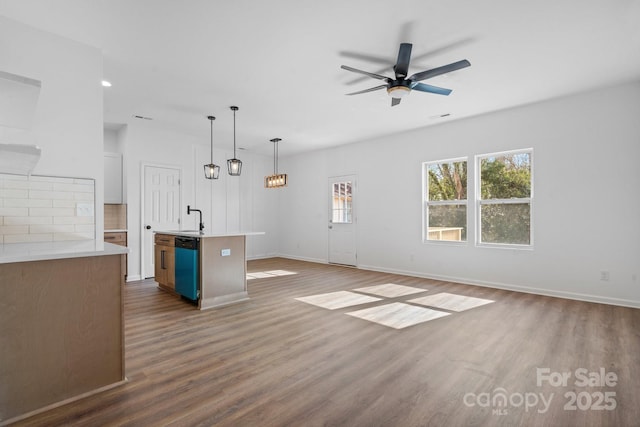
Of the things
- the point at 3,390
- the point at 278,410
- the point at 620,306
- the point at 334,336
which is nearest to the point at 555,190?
the point at 620,306

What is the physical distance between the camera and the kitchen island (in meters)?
1.81

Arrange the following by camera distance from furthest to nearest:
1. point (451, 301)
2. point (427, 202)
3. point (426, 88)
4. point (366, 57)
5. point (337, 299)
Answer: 1. point (427, 202)
2. point (337, 299)
3. point (451, 301)
4. point (426, 88)
5. point (366, 57)

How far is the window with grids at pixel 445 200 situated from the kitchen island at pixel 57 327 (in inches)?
202

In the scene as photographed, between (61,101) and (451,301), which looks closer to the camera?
(61,101)

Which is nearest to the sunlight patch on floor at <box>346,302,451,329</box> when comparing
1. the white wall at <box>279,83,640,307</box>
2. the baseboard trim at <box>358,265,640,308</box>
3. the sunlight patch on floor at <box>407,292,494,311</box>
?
the sunlight patch on floor at <box>407,292,494,311</box>

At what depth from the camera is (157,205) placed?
6078 mm

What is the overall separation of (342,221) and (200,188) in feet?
11.0

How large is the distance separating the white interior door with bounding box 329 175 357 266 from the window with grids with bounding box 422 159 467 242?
5.73ft

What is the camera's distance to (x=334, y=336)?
120 inches

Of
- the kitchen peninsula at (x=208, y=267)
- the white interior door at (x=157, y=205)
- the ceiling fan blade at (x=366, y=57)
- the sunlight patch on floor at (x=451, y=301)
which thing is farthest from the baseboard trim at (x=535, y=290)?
the white interior door at (x=157, y=205)

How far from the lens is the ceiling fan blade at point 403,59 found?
2.72 m

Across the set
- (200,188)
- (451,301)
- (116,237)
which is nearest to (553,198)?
(451,301)

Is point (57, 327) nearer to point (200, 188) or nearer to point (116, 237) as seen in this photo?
point (116, 237)

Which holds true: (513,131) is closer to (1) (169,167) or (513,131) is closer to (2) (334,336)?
(2) (334,336)
